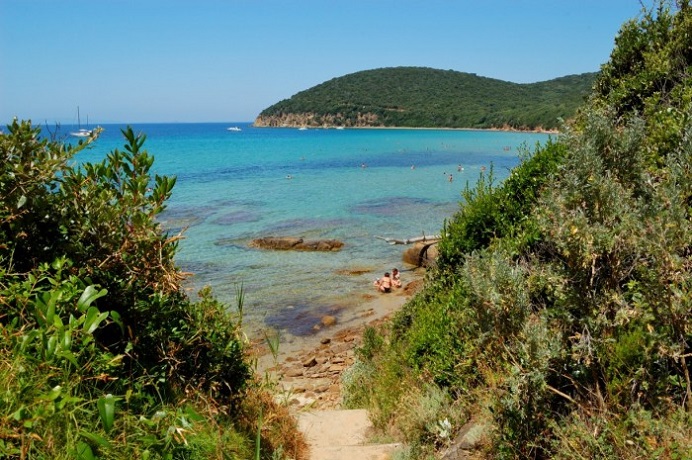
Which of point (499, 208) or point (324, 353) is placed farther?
point (324, 353)

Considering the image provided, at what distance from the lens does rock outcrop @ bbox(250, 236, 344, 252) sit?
2455 cm

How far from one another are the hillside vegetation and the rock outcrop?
17.4 meters

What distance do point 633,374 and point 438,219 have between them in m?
26.8

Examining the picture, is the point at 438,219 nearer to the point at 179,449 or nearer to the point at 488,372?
the point at 488,372

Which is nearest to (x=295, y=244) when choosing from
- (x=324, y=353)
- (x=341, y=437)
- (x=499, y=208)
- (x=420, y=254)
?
(x=420, y=254)

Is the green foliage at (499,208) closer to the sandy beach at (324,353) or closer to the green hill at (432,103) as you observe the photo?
the sandy beach at (324,353)

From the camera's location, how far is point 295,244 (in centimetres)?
2486

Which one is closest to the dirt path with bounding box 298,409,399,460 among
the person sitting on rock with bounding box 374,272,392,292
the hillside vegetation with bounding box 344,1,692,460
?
A: the hillside vegetation with bounding box 344,1,692,460

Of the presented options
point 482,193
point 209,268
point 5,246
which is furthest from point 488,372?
point 209,268

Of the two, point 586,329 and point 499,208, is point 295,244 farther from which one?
point 586,329

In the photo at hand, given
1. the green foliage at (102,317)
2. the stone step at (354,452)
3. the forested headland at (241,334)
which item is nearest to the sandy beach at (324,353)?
the stone step at (354,452)

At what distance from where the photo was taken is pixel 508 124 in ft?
458

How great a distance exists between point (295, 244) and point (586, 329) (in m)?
20.8

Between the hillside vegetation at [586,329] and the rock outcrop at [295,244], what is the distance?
17414mm
